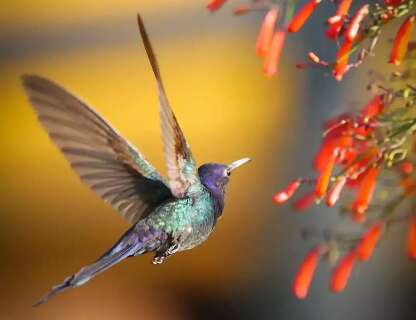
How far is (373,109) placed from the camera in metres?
1.67

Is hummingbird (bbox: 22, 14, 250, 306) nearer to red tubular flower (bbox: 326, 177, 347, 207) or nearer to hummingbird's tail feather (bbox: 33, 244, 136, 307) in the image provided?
hummingbird's tail feather (bbox: 33, 244, 136, 307)

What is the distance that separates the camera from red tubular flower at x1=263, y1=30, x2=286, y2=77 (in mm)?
1638

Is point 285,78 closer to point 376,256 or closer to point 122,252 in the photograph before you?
point 376,256

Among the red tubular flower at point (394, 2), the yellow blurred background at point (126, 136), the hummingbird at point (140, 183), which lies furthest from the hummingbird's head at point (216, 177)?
the yellow blurred background at point (126, 136)

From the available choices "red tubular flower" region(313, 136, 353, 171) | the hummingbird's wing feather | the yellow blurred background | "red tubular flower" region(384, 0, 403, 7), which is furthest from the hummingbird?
the yellow blurred background

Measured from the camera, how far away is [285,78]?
159 inches

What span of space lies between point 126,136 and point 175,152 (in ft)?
8.08

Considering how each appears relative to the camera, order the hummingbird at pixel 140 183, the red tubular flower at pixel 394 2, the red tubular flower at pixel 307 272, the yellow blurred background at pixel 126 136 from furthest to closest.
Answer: the yellow blurred background at pixel 126 136
the red tubular flower at pixel 307 272
the hummingbird at pixel 140 183
the red tubular flower at pixel 394 2

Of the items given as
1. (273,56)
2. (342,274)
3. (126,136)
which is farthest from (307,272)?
(126,136)

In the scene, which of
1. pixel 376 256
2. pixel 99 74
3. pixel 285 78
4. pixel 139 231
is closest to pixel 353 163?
pixel 139 231

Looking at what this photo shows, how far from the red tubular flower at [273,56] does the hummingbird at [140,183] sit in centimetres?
19

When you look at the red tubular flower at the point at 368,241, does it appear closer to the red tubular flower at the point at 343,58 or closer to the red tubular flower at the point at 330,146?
the red tubular flower at the point at 330,146

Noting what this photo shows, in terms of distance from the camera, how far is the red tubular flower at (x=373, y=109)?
165cm

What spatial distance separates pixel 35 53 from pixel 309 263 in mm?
2705
